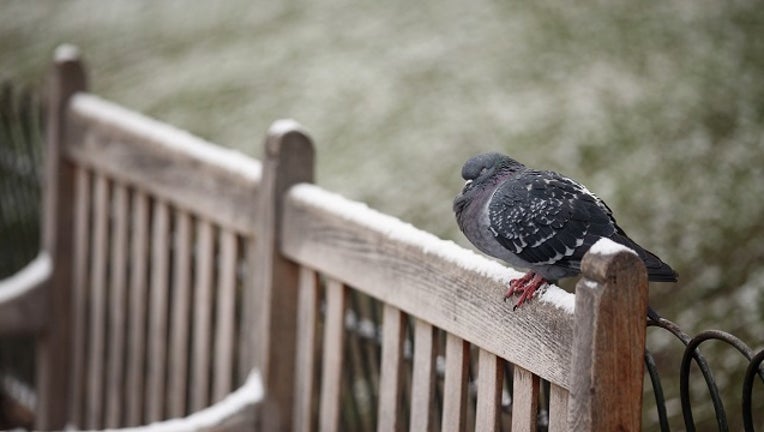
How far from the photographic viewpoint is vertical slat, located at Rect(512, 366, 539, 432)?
224cm

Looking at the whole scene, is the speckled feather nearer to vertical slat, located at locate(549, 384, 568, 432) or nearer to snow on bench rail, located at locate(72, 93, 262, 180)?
vertical slat, located at locate(549, 384, 568, 432)

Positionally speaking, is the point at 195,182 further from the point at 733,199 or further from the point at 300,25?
the point at 300,25

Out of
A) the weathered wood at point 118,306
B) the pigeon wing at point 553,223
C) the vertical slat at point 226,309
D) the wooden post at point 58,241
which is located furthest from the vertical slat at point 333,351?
the wooden post at point 58,241

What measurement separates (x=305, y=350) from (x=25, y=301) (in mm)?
1394

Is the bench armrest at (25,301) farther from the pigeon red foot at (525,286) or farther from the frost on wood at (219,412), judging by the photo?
the pigeon red foot at (525,286)

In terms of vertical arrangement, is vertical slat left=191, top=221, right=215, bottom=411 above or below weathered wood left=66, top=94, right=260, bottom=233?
below

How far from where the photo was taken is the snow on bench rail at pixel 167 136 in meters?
3.26

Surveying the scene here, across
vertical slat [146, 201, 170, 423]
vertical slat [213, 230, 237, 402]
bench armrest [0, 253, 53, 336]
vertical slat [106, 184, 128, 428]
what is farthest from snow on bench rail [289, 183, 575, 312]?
bench armrest [0, 253, 53, 336]

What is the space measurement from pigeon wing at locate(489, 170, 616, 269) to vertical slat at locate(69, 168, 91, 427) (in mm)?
2156

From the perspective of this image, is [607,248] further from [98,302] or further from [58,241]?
[58,241]

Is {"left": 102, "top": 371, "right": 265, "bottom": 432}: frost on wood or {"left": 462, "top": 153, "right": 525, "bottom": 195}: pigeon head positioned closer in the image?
{"left": 462, "top": 153, "right": 525, "bottom": 195}: pigeon head

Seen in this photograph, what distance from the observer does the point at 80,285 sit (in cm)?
402

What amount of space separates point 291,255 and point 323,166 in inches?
126

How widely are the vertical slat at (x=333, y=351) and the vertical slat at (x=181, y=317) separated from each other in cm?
68
